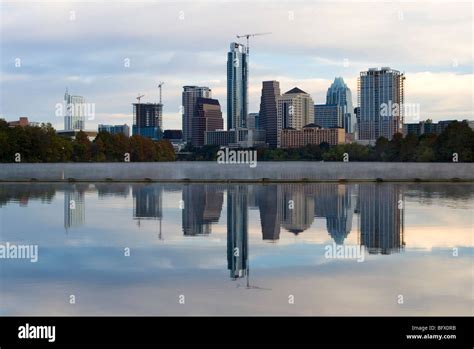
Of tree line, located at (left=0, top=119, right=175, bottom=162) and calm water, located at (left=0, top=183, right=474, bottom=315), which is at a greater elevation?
tree line, located at (left=0, top=119, right=175, bottom=162)

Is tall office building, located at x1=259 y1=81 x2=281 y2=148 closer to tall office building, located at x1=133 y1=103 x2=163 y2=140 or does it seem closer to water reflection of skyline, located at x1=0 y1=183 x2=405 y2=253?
tall office building, located at x1=133 y1=103 x2=163 y2=140

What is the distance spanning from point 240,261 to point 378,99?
93.0m

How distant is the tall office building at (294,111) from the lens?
13462 cm

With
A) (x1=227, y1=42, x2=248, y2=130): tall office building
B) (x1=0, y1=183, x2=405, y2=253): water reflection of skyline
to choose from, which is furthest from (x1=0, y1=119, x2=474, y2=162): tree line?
(x1=227, y1=42, x2=248, y2=130): tall office building

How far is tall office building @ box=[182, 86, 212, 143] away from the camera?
13988 centimetres

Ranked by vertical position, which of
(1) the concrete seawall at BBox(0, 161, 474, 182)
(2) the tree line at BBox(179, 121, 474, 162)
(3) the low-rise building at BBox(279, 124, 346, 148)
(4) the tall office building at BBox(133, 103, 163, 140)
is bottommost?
(1) the concrete seawall at BBox(0, 161, 474, 182)

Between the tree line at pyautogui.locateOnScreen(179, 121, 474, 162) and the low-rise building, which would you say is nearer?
the tree line at pyautogui.locateOnScreen(179, 121, 474, 162)

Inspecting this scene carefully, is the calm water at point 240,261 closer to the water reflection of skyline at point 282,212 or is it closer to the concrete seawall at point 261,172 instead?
the water reflection of skyline at point 282,212

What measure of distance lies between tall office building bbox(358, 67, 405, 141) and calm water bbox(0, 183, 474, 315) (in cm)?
6973

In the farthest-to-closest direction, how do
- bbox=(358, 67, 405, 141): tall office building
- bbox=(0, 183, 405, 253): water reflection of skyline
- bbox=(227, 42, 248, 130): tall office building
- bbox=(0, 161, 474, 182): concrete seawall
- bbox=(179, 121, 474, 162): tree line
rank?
bbox=(227, 42, 248, 130): tall office building
bbox=(358, 67, 405, 141): tall office building
bbox=(179, 121, 474, 162): tree line
bbox=(0, 161, 474, 182): concrete seawall
bbox=(0, 183, 405, 253): water reflection of skyline

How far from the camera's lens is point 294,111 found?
5335 inches

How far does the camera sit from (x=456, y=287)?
30.6 feet

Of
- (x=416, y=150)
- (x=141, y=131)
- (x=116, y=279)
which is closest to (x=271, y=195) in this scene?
(x=116, y=279)

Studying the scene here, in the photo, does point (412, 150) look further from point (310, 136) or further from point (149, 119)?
point (149, 119)
